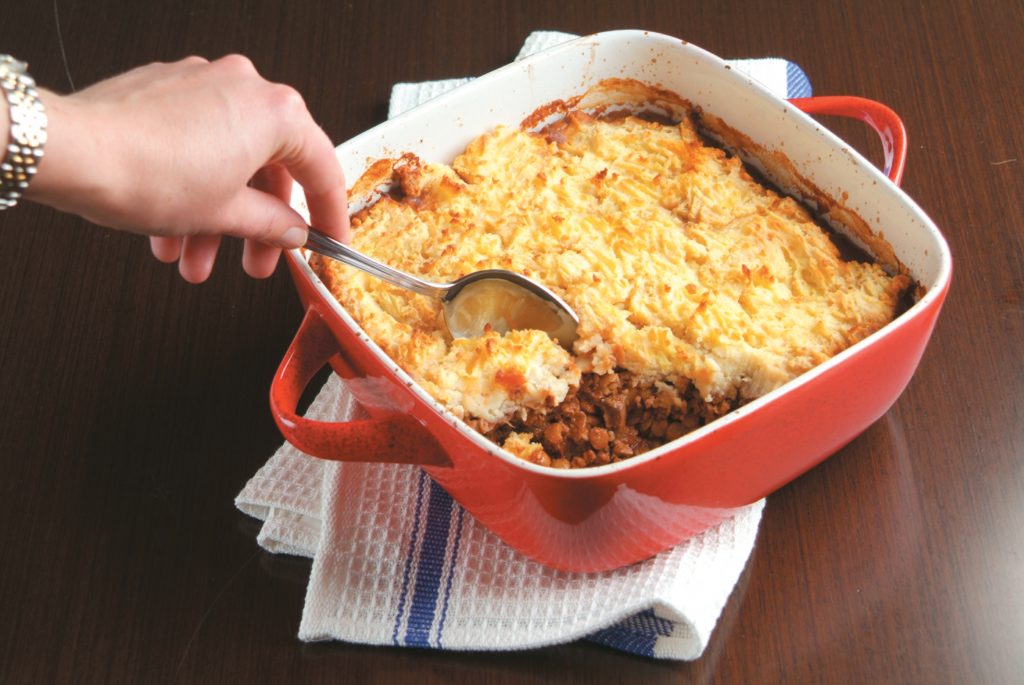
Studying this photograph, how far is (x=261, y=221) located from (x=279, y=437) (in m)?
0.63

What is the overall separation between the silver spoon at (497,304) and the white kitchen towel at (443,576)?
→ 294 millimetres

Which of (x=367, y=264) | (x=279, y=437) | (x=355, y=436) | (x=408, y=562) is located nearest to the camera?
(x=355, y=436)

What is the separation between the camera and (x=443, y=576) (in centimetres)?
176

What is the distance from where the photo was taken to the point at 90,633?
70.4 inches

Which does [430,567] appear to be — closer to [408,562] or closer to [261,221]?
[408,562]

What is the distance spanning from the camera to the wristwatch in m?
1.20

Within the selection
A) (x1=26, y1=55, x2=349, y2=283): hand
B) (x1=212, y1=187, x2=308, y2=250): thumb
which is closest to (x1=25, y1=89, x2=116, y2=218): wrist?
(x1=26, y1=55, x2=349, y2=283): hand

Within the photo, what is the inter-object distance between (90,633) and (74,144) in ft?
2.96

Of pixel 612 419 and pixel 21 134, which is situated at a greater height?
pixel 21 134

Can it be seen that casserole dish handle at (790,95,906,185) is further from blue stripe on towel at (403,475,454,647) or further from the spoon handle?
blue stripe on towel at (403,475,454,647)

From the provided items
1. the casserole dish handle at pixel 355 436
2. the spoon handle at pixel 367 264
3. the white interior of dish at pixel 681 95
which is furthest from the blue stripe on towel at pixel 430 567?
the white interior of dish at pixel 681 95

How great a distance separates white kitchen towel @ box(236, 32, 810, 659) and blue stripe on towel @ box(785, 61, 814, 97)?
101 centimetres

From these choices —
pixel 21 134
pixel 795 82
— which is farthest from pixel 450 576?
pixel 795 82

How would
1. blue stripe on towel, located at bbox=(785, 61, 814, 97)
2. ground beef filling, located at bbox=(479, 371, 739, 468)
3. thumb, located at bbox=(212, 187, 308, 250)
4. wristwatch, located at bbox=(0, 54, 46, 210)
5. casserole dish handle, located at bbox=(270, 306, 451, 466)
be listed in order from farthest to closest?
blue stripe on towel, located at bbox=(785, 61, 814, 97), ground beef filling, located at bbox=(479, 371, 739, 468), casserole dish handle, located at bbox=(270, 306, 451, 466), thumb, located at bbox=(212, 187, 308, 250), wristwatch, located at bbox=(0, 54, 46, 210)
